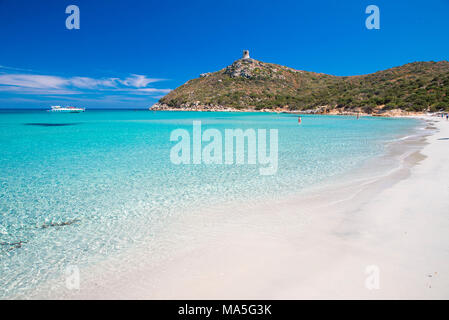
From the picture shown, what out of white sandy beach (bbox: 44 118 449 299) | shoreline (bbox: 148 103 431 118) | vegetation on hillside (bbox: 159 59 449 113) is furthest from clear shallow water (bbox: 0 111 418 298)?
vegetation on hillside (bbox: 159 59 449 113)

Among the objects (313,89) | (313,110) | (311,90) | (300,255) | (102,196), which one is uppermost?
(313,89)

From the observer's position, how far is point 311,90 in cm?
12744

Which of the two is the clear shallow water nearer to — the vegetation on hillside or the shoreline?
the shoreline

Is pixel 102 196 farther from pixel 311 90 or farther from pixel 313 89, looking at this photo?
pixel 313 89

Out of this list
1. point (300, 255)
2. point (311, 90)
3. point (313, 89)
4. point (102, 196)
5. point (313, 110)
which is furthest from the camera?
point (313, 89)

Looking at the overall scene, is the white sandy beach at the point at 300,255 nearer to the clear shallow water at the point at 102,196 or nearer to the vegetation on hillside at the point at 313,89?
the clear shallow water at the point at 102,196

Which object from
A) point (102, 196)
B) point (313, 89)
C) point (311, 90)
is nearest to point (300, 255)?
point (102, 196)

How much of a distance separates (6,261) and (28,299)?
1337mm

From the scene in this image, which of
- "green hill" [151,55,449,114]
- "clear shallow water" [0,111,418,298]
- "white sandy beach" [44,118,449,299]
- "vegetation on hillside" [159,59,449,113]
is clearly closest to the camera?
"white sandy beach" [44,118,449,299]

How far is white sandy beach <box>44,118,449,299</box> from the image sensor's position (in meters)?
3.31

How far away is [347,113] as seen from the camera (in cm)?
8056

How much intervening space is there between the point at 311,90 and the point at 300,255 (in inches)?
5325

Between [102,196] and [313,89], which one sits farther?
[313,89]

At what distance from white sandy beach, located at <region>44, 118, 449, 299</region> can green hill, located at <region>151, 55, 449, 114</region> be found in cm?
6869
